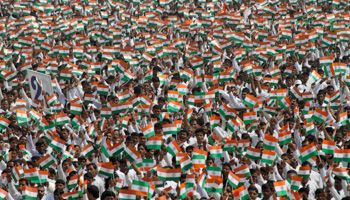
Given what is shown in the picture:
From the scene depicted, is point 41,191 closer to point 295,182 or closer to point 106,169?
point 106,169

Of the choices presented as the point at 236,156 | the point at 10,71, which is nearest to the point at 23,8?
the point at 10,71

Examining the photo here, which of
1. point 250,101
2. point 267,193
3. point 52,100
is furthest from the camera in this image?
point 52,100

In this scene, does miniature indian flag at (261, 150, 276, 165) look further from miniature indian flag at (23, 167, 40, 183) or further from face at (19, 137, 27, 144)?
face at (19, 137, 27, 144)

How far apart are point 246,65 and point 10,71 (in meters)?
6.11

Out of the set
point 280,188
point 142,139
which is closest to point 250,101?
point 142,139

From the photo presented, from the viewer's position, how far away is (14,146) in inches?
436

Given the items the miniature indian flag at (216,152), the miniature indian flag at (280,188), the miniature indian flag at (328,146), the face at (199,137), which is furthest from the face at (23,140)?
the miniature indian flag at (328,146)

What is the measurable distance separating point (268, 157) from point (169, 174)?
5.90 ft

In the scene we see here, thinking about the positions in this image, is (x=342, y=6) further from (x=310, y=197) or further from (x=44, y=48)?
(x=310, y=197)

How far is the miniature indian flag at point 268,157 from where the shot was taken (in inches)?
379

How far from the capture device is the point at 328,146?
9836 mm

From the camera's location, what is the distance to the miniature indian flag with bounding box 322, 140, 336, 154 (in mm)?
9797

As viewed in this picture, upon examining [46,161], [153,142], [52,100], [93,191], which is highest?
[153,142]

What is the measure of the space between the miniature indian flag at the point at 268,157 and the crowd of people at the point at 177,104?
0.9 inches
